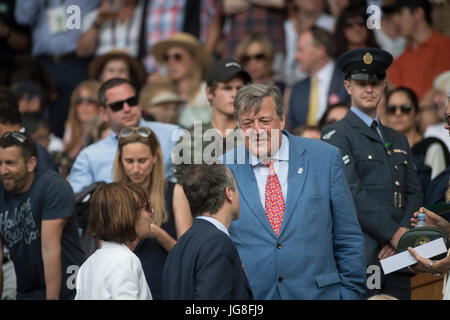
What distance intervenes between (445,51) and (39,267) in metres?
5.23

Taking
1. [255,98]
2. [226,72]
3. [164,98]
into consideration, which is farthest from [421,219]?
[164,98]

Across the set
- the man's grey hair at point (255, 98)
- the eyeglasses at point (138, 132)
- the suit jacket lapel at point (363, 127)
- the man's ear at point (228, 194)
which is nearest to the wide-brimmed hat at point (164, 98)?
the eyeglasses at point (138, 132)

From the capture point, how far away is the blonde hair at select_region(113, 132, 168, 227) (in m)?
5.39

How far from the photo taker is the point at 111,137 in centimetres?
653

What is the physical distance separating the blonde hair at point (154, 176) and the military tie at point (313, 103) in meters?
2.78

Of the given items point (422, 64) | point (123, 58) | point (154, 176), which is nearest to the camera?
point (154, 176)

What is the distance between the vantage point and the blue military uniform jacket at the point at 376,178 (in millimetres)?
5199

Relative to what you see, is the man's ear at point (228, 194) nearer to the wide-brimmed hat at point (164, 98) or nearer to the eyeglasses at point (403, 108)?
the eyeglasses at point (403, 108)

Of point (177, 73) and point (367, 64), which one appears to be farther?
point (177, 73)

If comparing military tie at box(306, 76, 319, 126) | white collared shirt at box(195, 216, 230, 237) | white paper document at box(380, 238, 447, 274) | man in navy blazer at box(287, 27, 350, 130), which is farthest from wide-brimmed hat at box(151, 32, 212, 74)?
white collared shirt at box(195, 216, 230, 237)

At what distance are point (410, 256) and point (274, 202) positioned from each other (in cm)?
88

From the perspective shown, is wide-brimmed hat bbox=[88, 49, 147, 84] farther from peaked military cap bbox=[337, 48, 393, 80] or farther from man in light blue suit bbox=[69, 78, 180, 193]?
peaked military cap bbox=[337, 48, 393, 80]

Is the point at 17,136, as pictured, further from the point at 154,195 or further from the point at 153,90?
the point at 153,90
